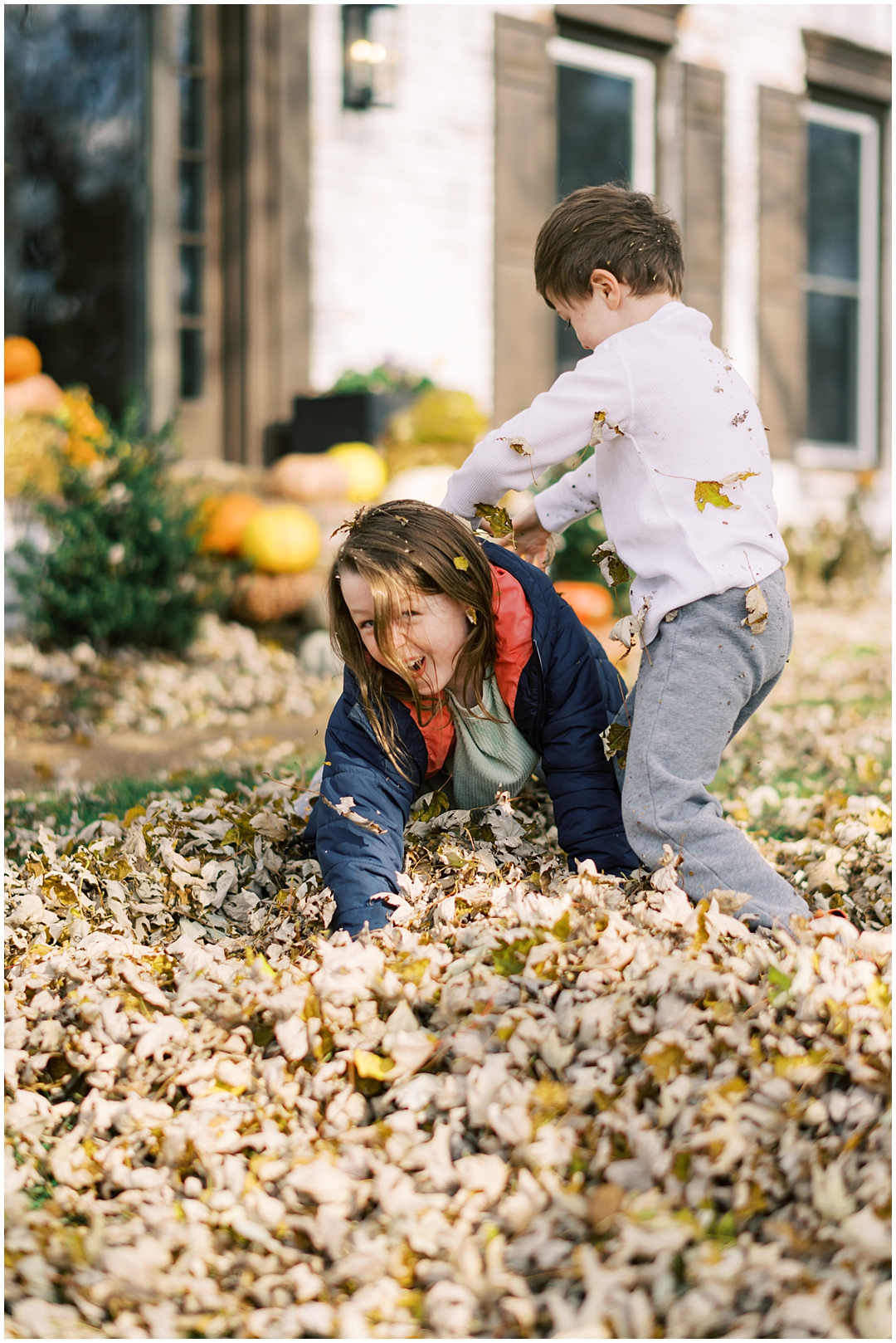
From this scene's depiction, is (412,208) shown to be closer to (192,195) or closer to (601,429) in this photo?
(192,195)

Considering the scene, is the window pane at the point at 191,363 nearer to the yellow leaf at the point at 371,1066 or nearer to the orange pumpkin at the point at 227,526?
the orange pumpkin at the point at 227,526

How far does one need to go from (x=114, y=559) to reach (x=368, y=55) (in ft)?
11.8

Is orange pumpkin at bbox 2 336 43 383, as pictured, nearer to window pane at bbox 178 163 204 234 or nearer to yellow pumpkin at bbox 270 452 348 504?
window pane at bbox 178 163 204 234

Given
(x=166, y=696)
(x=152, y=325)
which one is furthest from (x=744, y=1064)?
(x=152, y=325)

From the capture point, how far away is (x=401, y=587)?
7.46 ft

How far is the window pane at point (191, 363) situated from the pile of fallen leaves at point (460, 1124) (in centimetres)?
558

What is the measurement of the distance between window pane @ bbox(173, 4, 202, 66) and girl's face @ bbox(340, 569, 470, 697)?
6.17 metres

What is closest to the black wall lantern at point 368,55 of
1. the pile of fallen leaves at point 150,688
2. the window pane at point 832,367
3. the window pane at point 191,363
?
the window pane at point 191,363

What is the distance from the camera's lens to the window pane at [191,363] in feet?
24.3

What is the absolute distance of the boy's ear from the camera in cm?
238

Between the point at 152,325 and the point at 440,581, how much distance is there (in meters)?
5.38

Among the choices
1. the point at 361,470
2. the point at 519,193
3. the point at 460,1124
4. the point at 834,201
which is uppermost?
the point at 834,201

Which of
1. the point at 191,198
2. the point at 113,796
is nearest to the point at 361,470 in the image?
the point at 191,198

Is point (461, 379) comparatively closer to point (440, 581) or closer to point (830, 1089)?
point (440, 581)
